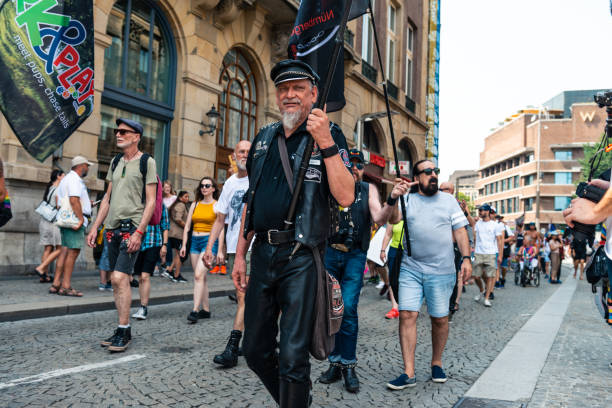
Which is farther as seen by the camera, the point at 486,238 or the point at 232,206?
the point at 486,238

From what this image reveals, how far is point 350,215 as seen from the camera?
416 centimetres

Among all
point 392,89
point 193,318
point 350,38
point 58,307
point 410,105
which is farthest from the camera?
point 410,105

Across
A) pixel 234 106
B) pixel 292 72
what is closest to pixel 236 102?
pixel 234 106

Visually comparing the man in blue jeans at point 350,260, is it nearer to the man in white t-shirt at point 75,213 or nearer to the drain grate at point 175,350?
the drain grate at point 175,350

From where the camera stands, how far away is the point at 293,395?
2.29 metres

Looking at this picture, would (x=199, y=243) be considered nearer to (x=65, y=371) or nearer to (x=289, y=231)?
(x=65, y=371)

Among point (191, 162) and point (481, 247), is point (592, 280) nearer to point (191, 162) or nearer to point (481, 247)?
point (481, 247)

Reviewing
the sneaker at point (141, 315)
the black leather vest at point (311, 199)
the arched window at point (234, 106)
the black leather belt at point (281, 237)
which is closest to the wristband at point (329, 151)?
the black leather vest at point (311, 199)

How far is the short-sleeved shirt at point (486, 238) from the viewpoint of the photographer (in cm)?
1046

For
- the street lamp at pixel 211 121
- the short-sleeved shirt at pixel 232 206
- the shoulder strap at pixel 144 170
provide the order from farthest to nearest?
the street lamp at pixel 211 121 < the short-sleeved shirt at pixel 232 206 < the shoulder strap at pixel 144 170

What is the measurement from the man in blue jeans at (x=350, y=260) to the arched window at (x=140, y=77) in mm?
8106

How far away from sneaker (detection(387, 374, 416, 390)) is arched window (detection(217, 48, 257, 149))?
10762 mm

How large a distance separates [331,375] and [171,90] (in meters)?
10.1

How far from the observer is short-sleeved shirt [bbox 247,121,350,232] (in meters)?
2.51
